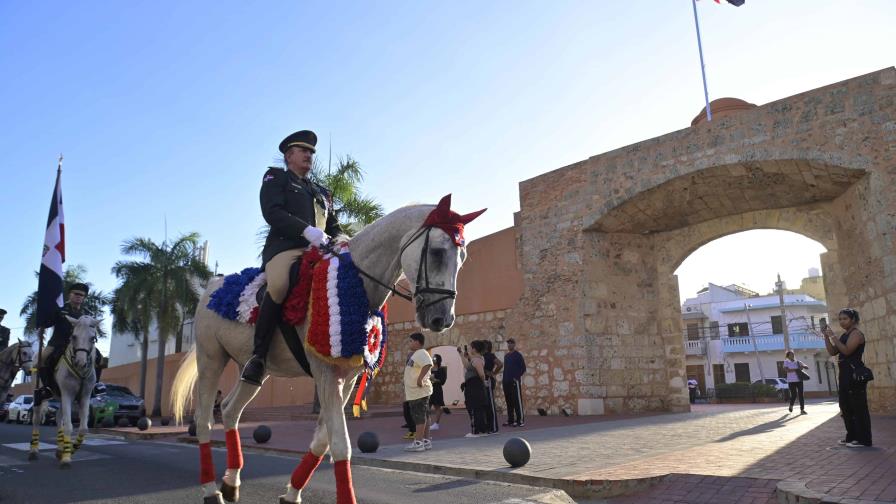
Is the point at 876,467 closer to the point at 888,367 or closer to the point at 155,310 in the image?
the point at 888,367

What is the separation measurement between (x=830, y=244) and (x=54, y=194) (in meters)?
16.0

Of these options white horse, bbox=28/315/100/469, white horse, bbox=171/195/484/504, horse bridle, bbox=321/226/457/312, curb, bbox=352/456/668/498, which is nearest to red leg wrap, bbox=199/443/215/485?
white horse, bbox=171/195/484/504

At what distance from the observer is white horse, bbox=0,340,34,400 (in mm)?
9211

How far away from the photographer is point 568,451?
7582 millimetres

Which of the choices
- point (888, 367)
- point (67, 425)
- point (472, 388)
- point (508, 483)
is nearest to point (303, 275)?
point (508, 483)

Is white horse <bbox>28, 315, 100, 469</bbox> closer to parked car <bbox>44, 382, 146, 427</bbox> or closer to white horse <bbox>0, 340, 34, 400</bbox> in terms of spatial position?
white horse <bbox>0, 340, 34, 400</bbox>

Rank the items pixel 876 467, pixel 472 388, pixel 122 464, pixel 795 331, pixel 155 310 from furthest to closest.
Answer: pixel 795 331 → pixel 155 310 → pixel 472 388 → pixel 122 464 → pixel 876 467

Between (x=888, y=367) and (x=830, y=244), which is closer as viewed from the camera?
(x=888, y=367)

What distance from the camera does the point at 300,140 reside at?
4.38 meters

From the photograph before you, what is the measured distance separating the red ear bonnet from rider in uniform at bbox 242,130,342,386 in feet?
2.45

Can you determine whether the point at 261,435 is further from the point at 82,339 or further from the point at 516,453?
the point at 516,453

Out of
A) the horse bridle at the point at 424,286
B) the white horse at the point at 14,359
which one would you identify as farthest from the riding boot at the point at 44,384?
the horse bridle at the point at 424,286

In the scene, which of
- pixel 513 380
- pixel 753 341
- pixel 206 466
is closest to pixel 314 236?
pixel 206 466

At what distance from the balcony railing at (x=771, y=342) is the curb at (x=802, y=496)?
42.0m
